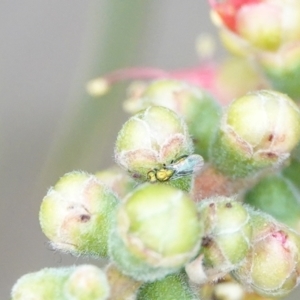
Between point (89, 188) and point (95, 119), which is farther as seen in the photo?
point (95, 119)

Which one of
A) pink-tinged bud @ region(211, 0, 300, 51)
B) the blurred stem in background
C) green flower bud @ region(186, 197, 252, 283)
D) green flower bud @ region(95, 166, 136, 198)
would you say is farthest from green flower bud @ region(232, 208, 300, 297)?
the blurred stem in background

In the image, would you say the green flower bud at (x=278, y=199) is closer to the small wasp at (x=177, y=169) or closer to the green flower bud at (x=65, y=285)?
the small wasp at (x=177, y=169)

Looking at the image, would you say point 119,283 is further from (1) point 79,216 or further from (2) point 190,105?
(2) point 190,105

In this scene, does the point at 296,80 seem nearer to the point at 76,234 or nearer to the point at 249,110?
the point at 249,110

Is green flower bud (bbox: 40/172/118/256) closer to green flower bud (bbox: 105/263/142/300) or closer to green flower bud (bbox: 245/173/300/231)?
→ green flower bud (bbox: 105/263/142/300)

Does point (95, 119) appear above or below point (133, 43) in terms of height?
below

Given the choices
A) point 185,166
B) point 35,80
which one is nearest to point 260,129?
point 185,166

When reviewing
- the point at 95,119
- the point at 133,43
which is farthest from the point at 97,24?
the point at 95,119
